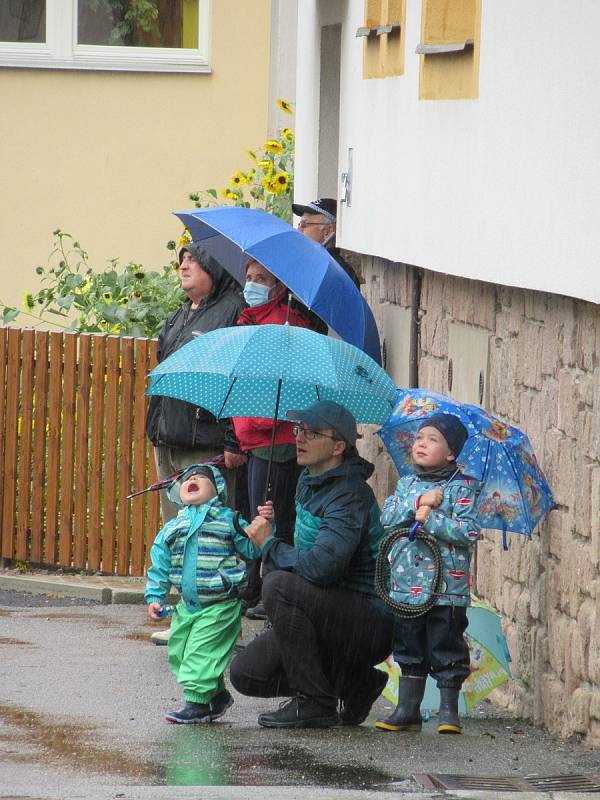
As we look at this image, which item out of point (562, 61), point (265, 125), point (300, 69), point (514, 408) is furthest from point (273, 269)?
point (265, 125)

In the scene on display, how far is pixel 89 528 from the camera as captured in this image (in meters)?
10.5

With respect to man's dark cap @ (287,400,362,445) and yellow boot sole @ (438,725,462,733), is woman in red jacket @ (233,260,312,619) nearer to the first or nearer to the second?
man's dark cap @ (287,400,362,445)

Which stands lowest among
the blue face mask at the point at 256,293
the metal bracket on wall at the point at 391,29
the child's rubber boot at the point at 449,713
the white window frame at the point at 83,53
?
the child's rubber boot at the point at 449,713

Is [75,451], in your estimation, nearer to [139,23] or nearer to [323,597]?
[323,597]

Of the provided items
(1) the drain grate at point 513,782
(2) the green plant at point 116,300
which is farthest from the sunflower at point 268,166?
(1) the drain grate at point 513,782

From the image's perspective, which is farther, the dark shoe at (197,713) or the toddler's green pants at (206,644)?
the dark shoe at (197,713)

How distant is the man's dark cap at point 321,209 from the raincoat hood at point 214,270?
1.61 metres

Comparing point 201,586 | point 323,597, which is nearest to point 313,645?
point 323,597

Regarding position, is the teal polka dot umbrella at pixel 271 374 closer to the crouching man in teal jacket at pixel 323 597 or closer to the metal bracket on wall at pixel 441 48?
the crouching man in teal jacket at pixel 323 597

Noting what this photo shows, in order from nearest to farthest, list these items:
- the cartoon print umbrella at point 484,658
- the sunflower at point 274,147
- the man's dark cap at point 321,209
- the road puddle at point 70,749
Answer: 1. the road puddle at point 70,749
2. the cartoon print umbrella at point 484,658
3. the man's dark cap at point 321,209
4. the sunflower at point 274,147

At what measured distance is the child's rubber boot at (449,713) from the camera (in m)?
6.34

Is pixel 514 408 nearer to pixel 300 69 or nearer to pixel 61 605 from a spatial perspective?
pixel 61 605

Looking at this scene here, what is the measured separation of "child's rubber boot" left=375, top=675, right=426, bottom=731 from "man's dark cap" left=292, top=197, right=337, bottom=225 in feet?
13.5

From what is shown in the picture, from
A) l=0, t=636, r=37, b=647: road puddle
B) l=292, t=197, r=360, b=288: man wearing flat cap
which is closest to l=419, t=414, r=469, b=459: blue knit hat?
l=0, t=636, r=37, b=647: road puddle
